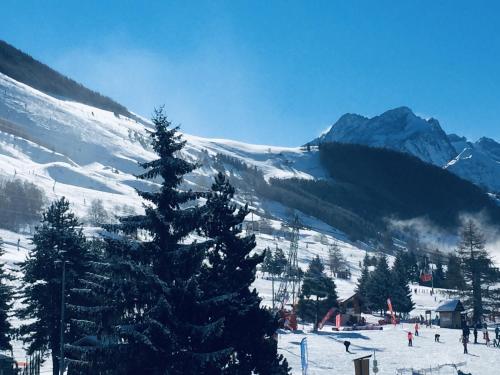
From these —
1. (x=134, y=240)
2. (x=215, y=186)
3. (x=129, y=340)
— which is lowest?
(x=129, y=340)

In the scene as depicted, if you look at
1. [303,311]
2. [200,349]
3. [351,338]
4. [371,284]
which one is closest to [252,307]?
[200,349]

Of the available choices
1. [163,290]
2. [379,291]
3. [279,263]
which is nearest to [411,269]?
[279,263]

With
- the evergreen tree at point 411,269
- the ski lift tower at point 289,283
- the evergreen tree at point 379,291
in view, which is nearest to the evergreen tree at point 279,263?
the ski lift tower at point 289,283

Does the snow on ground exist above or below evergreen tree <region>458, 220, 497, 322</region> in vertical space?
below

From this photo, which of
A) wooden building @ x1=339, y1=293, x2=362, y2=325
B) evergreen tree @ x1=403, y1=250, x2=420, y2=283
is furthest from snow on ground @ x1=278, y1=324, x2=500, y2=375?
evergreen tree @ x1=403, y1=250, x2=420, y2=283

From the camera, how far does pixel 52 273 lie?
28.9 metres

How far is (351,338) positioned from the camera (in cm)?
4591

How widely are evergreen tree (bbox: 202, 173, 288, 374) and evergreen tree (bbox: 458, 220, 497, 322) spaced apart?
124ft

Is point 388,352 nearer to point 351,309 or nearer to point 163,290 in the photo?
point 163,290

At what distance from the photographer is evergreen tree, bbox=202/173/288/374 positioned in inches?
813

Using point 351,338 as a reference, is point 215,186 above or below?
above

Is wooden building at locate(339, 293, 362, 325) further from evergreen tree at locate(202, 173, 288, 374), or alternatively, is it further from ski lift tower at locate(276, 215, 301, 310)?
evergreen tree at locate(202, 173, 288, 374)

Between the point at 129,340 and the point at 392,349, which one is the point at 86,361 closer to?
the point at 129,340

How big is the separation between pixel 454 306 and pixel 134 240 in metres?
43.8
